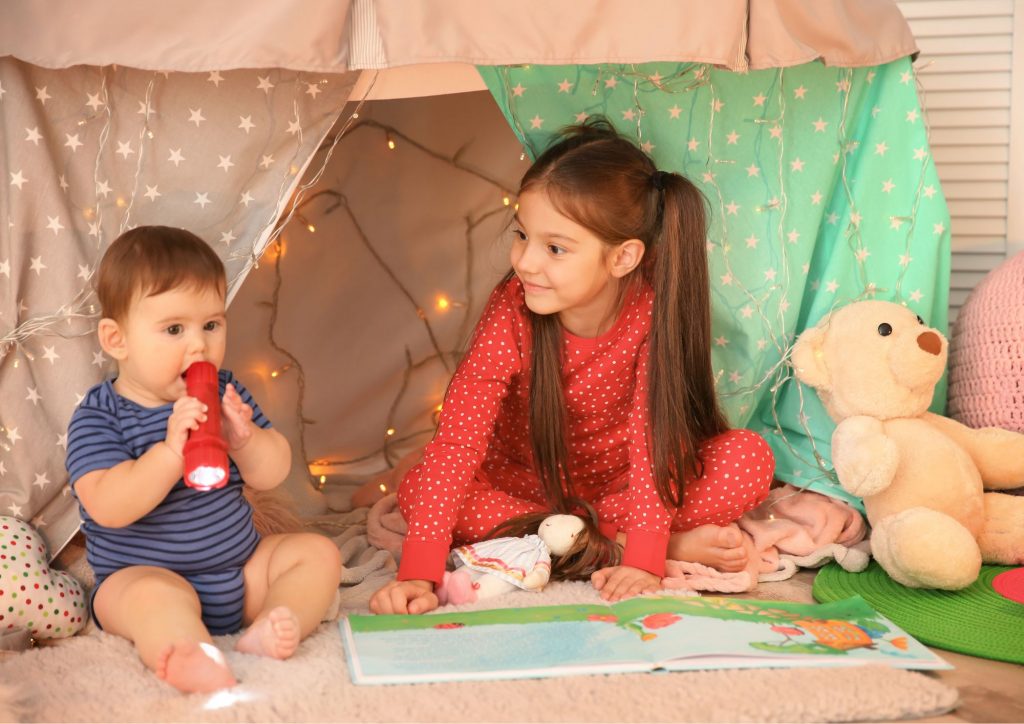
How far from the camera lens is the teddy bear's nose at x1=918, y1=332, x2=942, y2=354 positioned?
1.55 meters

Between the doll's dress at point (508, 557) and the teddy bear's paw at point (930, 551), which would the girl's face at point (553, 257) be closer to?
the doll's dress at point (508, 557)

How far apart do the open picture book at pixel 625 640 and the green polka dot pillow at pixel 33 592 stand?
0.33 meters

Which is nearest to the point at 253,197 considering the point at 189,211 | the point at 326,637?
the point at 189,211

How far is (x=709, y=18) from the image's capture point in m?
1.30

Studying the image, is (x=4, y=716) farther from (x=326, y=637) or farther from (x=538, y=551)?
(x=538, y=551)

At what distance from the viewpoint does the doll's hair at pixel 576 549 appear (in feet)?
4.84

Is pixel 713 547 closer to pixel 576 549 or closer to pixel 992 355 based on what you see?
pixel 576 549

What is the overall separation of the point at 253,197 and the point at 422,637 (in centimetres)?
61

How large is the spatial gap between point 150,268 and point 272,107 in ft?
1.00

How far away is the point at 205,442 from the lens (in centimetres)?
115

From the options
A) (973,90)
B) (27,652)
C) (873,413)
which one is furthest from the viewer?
(973,90)

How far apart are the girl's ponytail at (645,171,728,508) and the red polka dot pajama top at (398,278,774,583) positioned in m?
0.03

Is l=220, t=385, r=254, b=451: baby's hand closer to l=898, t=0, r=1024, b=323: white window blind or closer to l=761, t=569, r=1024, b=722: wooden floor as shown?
l=761, t=569, r=1024, b=722: wooden floor

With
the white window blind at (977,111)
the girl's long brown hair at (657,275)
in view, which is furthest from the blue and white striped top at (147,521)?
the white window blind at (977,111)
